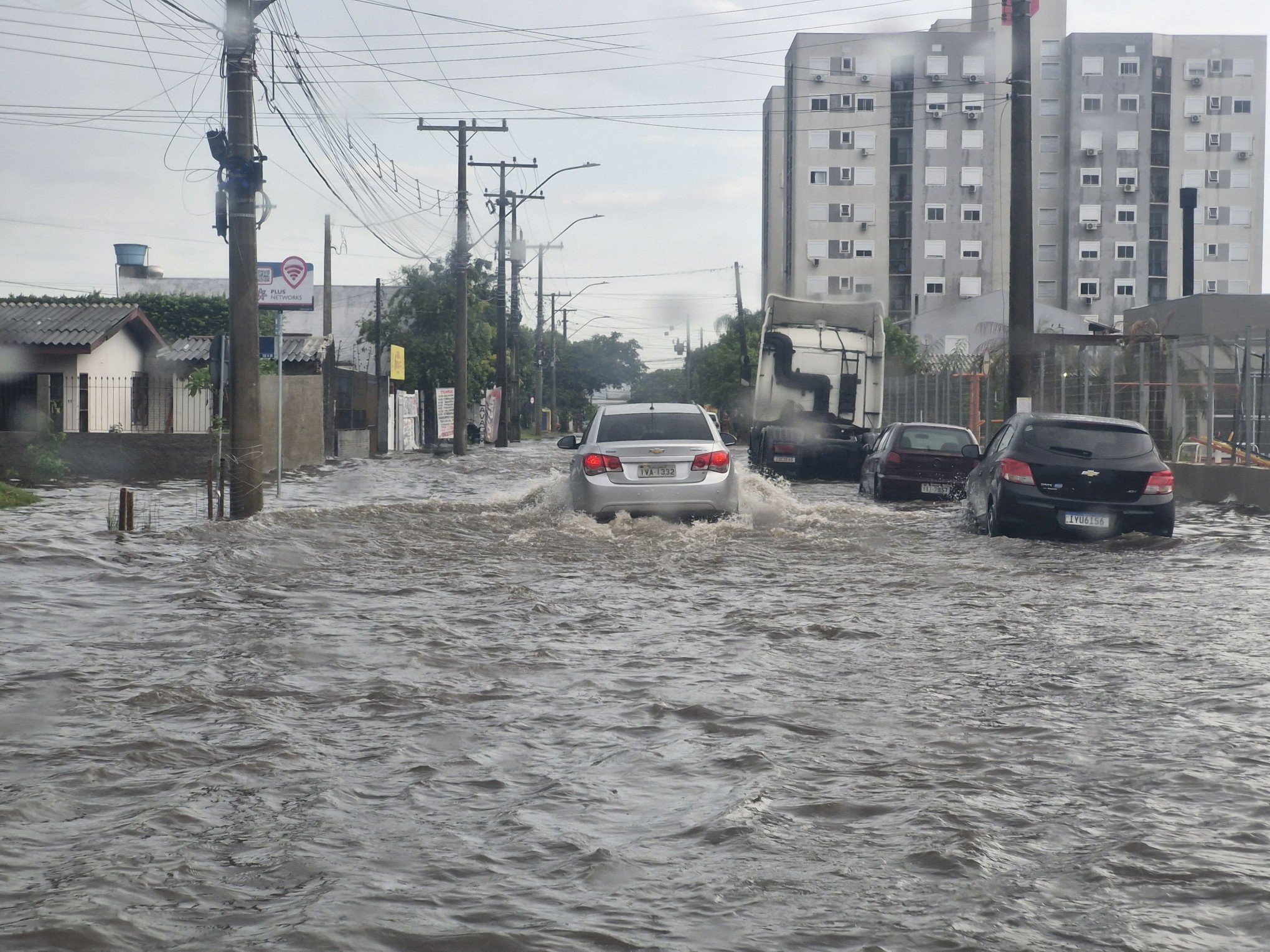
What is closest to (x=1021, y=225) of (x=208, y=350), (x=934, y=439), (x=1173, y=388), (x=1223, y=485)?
(x=1173, y=388)

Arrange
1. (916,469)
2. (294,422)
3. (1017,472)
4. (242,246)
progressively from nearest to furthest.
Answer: (1017,472) → (242,246) → (916,469) → (294,422)

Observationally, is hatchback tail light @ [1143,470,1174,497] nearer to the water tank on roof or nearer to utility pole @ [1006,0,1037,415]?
utility pole @ [1006,0,1037,415]

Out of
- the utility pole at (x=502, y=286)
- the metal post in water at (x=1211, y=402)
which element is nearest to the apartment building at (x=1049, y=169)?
the utility pole at (x=502, y=286)

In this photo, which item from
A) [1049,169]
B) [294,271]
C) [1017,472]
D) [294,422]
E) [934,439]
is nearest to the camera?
[1017,472]

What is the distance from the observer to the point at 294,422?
33188 mm

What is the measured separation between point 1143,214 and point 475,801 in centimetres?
10146

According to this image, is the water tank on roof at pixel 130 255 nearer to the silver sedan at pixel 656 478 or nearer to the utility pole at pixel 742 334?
the utility pole at pixel 742 334

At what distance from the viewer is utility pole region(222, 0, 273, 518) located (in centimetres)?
1748

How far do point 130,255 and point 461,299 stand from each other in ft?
121

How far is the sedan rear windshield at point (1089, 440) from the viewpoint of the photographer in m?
15.3

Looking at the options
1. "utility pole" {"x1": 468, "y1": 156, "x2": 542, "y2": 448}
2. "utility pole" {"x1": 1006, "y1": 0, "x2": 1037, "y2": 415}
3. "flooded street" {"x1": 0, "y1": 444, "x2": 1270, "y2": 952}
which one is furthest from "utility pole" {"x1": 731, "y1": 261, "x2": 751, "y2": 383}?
"flooded street" {"x1": 0, "y1": 444, "x2": 1270, "y2": 952}

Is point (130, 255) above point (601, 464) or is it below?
above

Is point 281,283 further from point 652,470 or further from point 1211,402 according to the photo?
point 1211,402

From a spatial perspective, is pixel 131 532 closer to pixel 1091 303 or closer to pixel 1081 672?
pixel 1081 672
